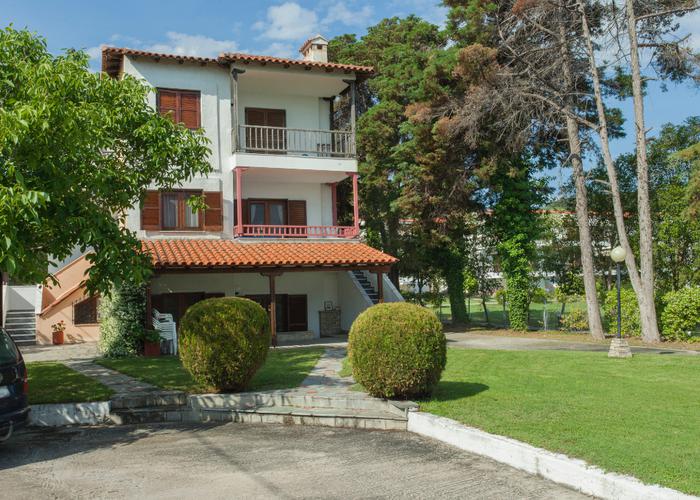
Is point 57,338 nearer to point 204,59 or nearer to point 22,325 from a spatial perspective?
point 22,325

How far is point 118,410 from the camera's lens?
390 inches

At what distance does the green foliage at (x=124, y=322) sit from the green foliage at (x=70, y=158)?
18.4 ft

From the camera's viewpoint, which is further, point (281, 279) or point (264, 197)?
point (264, 197)

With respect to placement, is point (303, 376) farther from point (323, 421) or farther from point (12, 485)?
point (12, 485)

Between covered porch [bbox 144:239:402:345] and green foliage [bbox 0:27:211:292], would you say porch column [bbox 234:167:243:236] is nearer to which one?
covered porch [bbox 144:239:402:345]

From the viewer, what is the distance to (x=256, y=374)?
12.5 metres

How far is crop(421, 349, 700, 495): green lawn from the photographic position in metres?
6.19

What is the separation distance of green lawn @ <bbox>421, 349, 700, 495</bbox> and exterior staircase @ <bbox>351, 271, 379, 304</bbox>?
8.21m

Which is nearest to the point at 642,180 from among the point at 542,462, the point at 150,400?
the point at 542,462

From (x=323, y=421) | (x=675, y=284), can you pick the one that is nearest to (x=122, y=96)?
(x=323, y=421)

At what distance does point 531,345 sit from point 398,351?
1058 cm

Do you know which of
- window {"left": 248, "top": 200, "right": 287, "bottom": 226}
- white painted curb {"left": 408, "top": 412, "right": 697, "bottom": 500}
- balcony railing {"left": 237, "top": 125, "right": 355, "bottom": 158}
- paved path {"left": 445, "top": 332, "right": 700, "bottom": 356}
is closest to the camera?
white painted curb {"left": 408, "top": 412, "right": 697, "bottom": 500}

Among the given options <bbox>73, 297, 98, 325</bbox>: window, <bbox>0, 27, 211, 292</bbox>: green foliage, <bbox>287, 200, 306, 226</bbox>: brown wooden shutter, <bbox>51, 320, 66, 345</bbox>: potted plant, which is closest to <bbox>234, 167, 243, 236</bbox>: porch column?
<bbox>287, 200, 306, 226</bbox>: brown wooden shutter

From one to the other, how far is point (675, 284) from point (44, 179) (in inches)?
949
